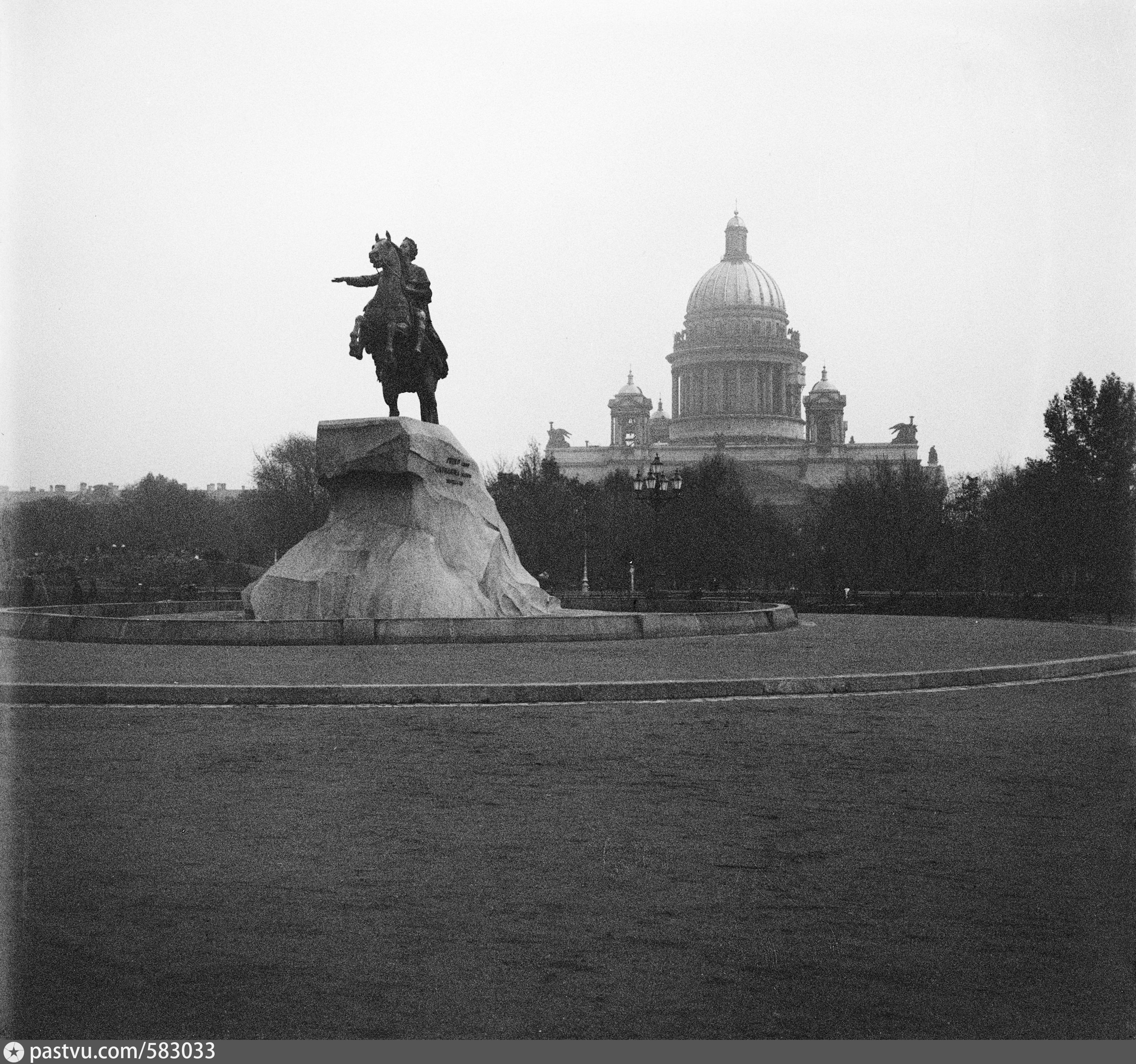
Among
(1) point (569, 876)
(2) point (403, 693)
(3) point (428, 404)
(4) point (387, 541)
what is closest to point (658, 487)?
(3) point (428, 404)

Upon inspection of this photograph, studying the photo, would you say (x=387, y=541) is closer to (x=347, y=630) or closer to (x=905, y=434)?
(x=347, y=630)

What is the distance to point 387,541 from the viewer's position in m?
21.0

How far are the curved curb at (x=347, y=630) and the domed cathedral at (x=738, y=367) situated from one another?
10960 centimetres

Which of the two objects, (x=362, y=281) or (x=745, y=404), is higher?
(x=745, y=404)

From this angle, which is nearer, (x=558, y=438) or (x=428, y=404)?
(x=428, y=404)

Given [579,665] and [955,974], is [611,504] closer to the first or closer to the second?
[579,665]

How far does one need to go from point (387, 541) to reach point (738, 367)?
378 feet

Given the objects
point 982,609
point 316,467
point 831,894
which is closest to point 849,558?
point 982,609

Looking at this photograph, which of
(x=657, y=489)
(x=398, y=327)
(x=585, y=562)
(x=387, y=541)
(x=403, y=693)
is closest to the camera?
(x=403, y=693)

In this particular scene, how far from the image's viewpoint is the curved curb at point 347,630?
19.3 metres

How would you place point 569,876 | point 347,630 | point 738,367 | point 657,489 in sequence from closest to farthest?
point 569,876, point 347,630, point 657,489, point 738,367

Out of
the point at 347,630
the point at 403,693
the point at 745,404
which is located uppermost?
the point at 745,404

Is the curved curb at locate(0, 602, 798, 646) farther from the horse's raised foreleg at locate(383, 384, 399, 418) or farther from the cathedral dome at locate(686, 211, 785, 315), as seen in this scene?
the cathedral dome at locate(686, 211, 785, 315)

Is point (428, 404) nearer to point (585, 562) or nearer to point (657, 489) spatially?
point (657, 489)
